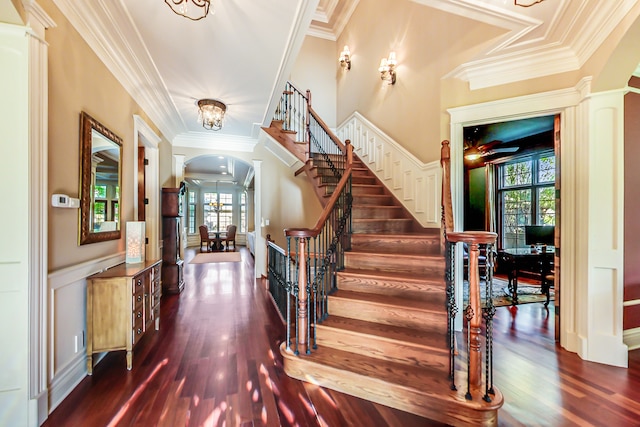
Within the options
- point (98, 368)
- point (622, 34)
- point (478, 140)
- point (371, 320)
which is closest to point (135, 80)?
point (98, 368)

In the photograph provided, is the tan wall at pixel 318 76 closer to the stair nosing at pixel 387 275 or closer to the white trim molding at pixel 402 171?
the white trim molding at pixel 402 171

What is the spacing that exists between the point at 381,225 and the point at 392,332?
1.63 m

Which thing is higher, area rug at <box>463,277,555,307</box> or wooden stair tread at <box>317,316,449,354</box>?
wooden stair tread at <box>317,316,449,354</box>

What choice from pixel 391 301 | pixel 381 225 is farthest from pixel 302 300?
pixel 381 225

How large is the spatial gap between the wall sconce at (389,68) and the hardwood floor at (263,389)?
12.4ft

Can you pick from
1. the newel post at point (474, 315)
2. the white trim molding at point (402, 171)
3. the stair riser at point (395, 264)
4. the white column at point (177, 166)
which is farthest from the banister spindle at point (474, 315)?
the white column at point (177, 166)

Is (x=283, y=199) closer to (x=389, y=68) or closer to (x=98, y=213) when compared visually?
(x=389, y=68)

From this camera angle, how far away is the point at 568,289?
266 centimetres

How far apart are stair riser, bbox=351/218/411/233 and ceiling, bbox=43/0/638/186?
1831 mm

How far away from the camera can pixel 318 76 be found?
6.44 metres

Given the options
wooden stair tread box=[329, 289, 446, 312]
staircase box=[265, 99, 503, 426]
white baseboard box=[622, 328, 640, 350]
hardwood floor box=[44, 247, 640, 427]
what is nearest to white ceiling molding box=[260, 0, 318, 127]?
staircase box=[265, 99, 503, 426]

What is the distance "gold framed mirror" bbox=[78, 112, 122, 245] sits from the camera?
2.15 meters

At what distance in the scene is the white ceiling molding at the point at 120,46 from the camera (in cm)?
202

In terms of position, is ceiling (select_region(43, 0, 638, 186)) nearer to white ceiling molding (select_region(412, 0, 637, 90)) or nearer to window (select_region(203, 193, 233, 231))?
white ceiling molding (select_region(412, 0, 637, 90))
